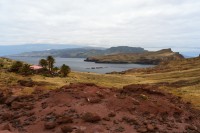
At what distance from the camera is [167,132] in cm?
2527

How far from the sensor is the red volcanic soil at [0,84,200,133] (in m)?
24.6

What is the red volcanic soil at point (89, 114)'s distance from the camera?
24594 millimetres

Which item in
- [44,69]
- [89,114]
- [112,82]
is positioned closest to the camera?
[89,114]

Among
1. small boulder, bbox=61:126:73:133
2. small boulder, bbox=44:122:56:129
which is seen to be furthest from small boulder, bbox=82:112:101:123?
small boulder, bbox=44:122:56:129

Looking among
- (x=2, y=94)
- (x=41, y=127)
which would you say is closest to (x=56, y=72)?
(x=2, y=94)

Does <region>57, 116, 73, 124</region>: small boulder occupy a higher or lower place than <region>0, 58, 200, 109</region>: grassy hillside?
higher

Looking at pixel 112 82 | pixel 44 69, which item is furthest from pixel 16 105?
pixel 112 82

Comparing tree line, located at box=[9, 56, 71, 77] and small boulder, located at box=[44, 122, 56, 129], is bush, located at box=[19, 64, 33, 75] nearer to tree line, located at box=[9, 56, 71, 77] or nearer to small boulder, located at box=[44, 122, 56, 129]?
tree line, located at box=[9, 56, 71, 77]

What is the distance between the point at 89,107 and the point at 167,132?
6931mm

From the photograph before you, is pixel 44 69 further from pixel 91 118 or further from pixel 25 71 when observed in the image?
pixel 91 118

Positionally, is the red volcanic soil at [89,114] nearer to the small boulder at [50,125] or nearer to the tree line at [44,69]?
the small boulder at [50,125]

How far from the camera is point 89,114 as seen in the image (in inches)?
988

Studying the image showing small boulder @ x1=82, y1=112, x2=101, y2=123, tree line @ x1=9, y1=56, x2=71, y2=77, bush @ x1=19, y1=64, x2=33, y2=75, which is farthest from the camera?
tree line @ x1=9, y1=56, x2=71, y2=77

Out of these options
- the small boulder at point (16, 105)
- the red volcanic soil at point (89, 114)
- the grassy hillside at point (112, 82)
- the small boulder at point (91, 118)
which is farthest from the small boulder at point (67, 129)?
the grassy hillside at point (112, 82)
